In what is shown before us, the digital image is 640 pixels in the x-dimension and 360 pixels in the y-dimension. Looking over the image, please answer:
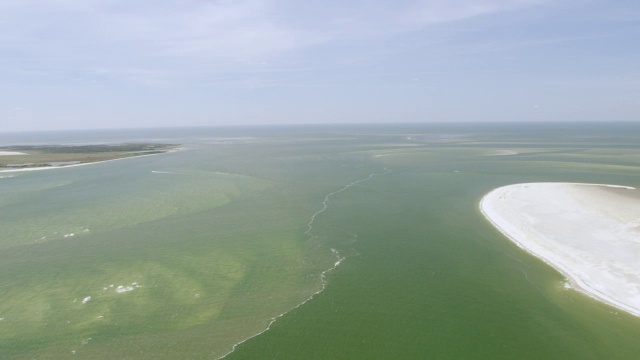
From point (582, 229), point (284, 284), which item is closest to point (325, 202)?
point (284, 284)

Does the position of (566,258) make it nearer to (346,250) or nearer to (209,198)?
(346,250)

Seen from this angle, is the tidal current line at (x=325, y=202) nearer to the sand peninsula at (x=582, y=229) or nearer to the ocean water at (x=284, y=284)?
the ocean water at (x=284, y=284)

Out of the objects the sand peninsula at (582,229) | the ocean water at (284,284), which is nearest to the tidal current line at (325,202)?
the ocean water at (284,284)

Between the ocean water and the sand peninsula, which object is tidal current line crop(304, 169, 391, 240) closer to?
the ocean water

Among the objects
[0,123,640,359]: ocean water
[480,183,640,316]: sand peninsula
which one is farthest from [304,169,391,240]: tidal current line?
[480,183,640,316]: sand peninsula

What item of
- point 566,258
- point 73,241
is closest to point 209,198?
point 73,241

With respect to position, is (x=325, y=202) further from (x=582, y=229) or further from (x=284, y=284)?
(x=582, y=229)

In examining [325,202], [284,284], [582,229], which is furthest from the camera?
[325,202]

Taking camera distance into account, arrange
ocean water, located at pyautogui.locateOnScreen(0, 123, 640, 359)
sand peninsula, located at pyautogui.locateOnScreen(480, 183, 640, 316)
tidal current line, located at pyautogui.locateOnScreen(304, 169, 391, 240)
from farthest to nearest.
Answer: tidal current line, located at pyautogui.locateOnScreen(304, 169, 391, 240)
sand peninsula, located at pyautogui.locateOnScreen(480, 183, 640, 316)
ocean water, located at pyautogui.locateOnScreen(0, 123, 640, 359)

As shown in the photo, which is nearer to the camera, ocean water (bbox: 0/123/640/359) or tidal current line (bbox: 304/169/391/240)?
ocean water (bbox: 0/123/640/359)

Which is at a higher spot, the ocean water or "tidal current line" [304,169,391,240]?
"tidal current line" [304,169,391,240]
